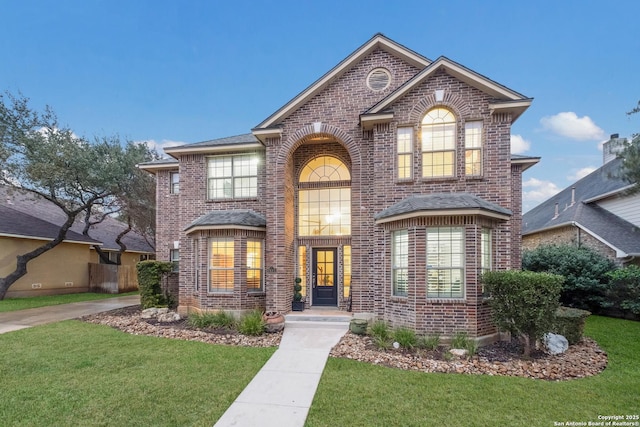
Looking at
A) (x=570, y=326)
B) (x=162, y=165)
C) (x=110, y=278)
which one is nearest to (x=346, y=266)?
(x=570, y=326)

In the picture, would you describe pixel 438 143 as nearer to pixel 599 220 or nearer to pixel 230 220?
pixel 230 220

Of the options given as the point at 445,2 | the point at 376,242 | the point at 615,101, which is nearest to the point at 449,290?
the point at 376,242

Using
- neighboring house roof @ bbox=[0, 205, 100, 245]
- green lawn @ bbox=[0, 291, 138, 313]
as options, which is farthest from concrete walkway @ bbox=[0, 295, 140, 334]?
neighboring house roof @ bbox=[0, 205, 100, 245]

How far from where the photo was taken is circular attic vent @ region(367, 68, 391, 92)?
33.8 feet

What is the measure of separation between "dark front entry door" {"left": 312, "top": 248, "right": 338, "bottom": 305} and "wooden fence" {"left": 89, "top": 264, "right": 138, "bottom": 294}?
13.6m

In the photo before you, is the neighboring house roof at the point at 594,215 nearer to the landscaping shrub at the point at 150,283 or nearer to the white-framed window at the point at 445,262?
the white-framed window at the point at 445,262

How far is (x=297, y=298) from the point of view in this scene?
424 inches

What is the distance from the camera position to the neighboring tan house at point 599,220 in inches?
485

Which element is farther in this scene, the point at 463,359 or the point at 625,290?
the point at 625,290

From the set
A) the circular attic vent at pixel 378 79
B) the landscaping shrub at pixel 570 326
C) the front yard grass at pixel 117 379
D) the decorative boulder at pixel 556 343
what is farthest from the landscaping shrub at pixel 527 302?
the circular attic vent at pixel 378 79

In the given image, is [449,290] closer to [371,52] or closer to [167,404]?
[167,404]

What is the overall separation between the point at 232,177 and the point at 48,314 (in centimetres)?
852

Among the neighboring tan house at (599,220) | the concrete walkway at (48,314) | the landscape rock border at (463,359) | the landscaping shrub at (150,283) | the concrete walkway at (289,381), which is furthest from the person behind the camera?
the neighboring tan house at (599,220)

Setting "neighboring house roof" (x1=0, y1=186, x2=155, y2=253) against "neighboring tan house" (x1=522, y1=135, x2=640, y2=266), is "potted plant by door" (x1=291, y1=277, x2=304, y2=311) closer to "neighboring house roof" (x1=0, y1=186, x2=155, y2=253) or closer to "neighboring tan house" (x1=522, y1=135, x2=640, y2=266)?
"neighboring tan house" (x1=522, y1=135, x2=640, y2=266)
